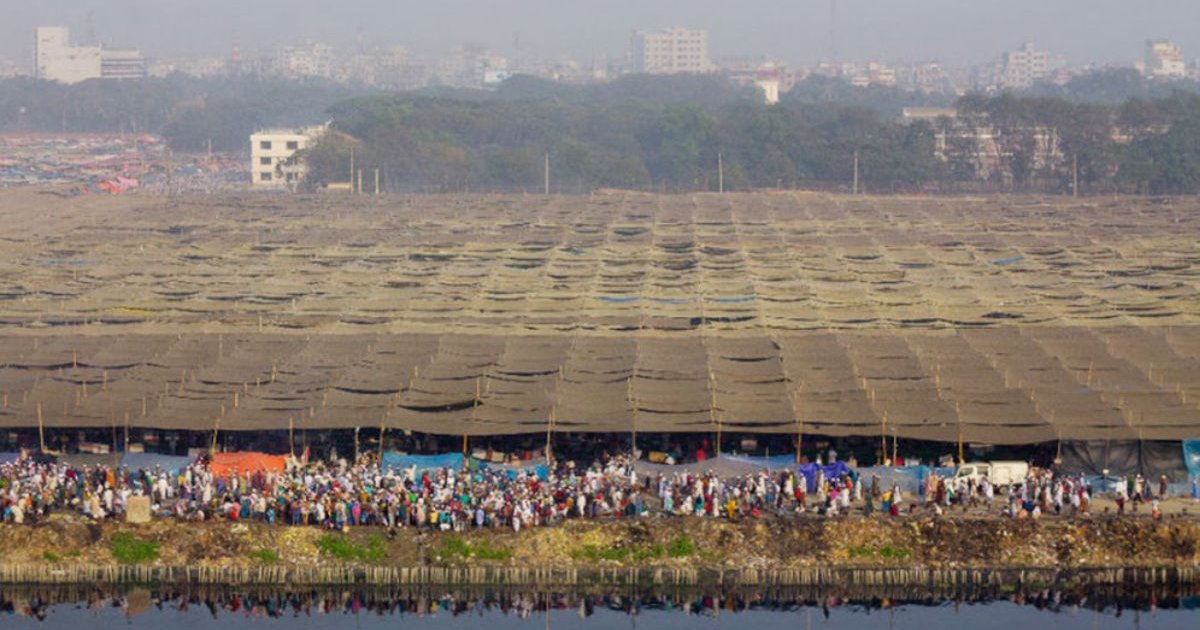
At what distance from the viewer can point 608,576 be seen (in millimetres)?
26484

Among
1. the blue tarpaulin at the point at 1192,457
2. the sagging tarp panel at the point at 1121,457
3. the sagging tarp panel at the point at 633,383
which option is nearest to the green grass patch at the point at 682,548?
the sagging tarp panel at the point at 633,383

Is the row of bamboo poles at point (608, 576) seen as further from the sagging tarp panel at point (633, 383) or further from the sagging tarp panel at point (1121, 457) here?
the sagging tarp panel at point (633, 383)

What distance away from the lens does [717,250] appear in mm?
57906

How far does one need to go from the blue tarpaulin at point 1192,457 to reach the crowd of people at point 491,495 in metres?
0.80

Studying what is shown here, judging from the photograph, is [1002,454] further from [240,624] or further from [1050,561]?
[240,624]

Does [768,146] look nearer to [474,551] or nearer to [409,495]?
[409,495]

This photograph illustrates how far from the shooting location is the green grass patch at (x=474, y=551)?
2658cm

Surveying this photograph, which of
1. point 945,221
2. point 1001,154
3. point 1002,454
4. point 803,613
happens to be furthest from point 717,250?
point 1001,154

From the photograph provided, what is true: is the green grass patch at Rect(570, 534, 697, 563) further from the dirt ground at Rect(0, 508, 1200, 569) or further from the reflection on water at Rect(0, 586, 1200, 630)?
the reflection on water at Rect(0, 586, 1200, 630)

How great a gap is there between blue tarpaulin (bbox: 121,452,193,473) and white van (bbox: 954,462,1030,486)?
38.6ft

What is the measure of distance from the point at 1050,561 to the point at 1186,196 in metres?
59.5

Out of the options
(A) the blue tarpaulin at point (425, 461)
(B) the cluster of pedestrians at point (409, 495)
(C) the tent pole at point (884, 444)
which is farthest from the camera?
(C) the tent pole at point (884, 444)

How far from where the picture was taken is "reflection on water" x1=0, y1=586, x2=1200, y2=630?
84.6 feet

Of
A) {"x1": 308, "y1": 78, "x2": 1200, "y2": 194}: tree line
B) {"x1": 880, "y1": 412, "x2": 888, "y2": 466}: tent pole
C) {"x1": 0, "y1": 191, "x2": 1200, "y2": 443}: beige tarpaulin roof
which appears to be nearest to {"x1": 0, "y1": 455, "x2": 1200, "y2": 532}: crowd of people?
{"x1": 880, "y1": 412, "x2": 888, "y2": 466}: tent pole
